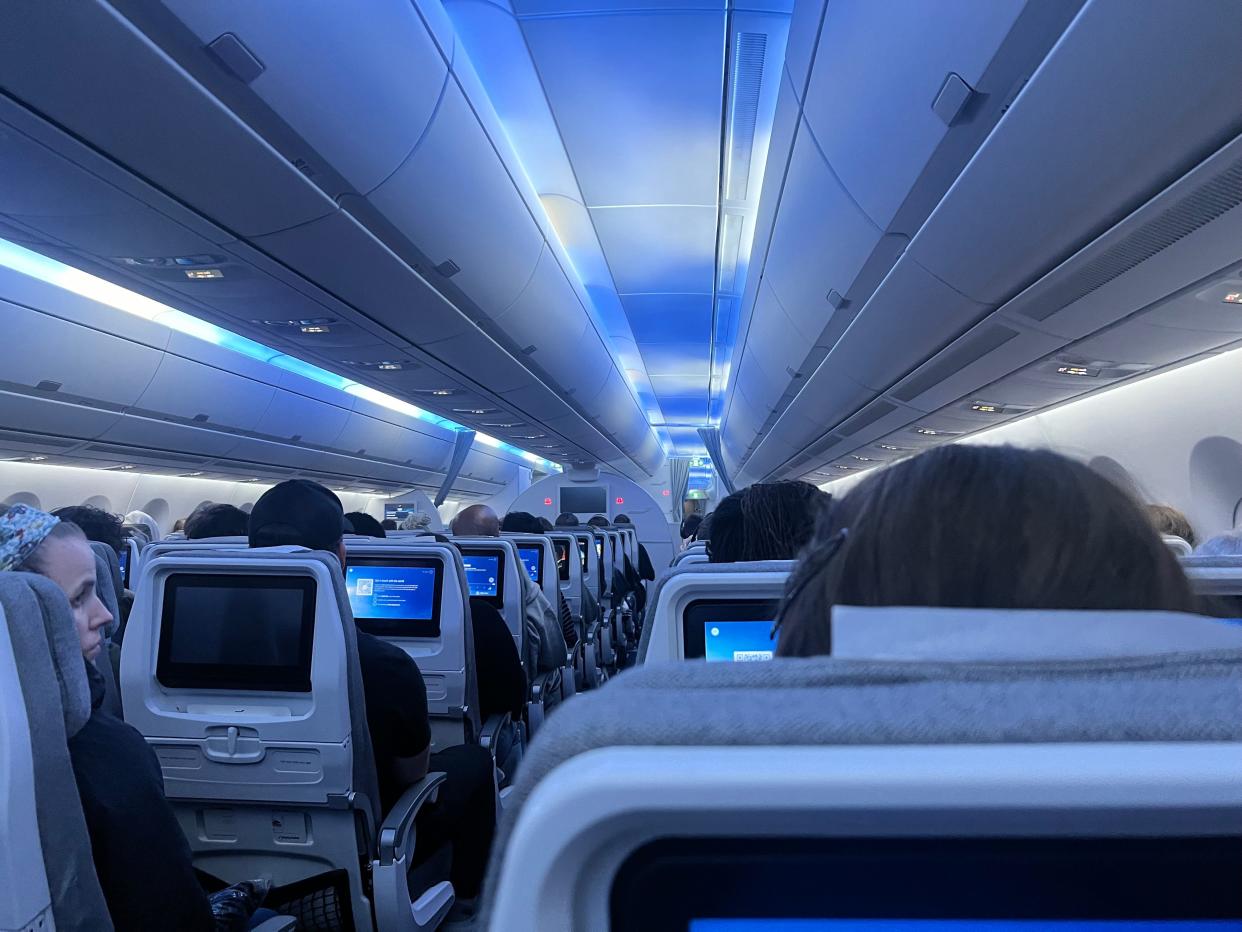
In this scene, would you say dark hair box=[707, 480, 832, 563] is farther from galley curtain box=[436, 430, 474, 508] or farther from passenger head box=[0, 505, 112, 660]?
galley curtain box=[436, 430, 474, 508]

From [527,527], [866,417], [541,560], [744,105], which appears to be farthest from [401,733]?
[866,417]

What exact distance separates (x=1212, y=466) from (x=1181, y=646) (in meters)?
9.14

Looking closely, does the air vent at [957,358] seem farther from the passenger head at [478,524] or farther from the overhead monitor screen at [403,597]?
the overhead monitor screen at [403,597]

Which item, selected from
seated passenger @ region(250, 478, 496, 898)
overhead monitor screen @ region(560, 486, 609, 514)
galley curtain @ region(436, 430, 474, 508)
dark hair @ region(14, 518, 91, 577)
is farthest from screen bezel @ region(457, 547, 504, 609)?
galley curtain @ region(436, 430, 474, 508)

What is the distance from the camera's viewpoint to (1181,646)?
65 centimetres

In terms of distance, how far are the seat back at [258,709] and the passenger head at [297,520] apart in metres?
0.35

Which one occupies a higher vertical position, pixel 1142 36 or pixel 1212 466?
pixel 1142 36

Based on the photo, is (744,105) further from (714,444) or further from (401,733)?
(714,444)

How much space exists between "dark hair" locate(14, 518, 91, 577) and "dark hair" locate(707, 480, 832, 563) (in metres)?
2.10

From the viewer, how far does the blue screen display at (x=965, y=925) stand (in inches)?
21.3

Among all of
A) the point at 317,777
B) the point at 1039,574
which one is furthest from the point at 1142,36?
the point at 317,777

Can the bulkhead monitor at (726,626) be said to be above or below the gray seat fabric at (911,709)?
below

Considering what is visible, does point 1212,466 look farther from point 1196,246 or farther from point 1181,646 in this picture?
point 1181,646

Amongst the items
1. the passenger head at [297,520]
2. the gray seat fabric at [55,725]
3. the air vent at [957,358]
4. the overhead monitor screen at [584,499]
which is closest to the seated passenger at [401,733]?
the passenger head at [297,520]
